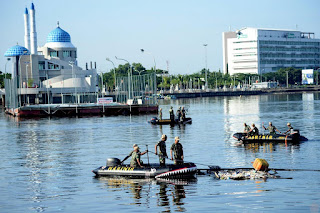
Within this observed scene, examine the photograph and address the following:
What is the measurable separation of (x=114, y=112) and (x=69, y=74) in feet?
209

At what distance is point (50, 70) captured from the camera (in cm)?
17838

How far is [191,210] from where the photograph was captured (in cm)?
2630

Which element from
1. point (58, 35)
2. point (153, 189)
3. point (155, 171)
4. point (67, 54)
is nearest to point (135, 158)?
point (155, 171)

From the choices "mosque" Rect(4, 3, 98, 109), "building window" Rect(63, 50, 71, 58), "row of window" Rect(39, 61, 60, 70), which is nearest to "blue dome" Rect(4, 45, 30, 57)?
"mosque" Rect(4, 3, 98, 109)

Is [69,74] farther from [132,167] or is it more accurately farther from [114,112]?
[132,167]

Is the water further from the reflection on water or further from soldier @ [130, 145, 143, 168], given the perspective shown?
soldier @ [130, 145, 143, 168]

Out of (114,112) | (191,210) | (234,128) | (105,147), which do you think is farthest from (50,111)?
(191,210)

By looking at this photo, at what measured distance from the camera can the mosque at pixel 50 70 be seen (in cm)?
15075

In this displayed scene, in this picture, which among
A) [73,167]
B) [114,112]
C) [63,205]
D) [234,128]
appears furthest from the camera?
[114,112]

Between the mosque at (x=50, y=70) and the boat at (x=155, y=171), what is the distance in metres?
109

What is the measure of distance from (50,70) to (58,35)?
19.5 metres

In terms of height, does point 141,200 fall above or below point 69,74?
below

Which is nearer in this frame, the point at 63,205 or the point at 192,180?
the point at 63,205

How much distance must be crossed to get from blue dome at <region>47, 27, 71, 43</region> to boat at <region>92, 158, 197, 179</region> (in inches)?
6420
